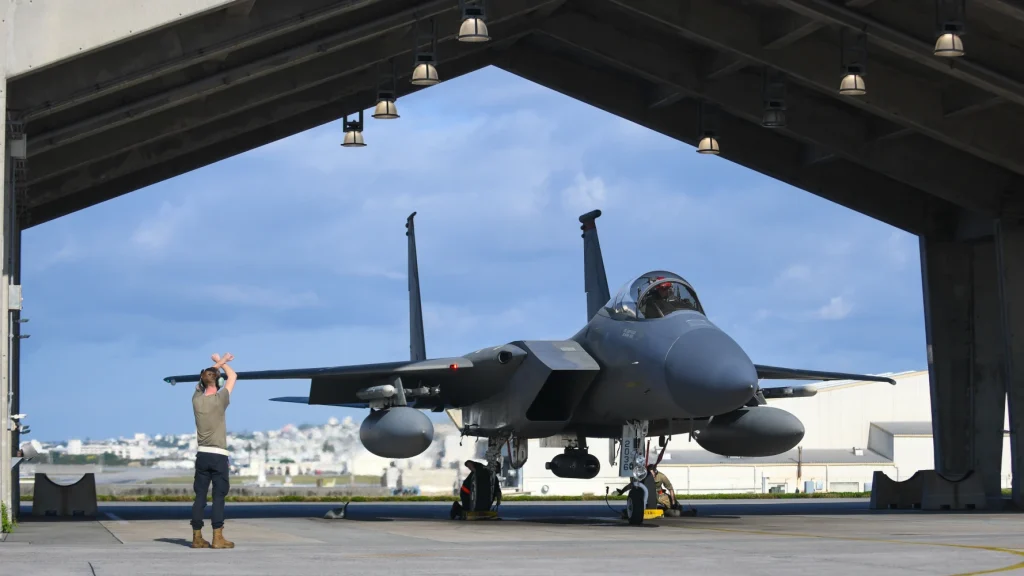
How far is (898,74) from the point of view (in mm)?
18203

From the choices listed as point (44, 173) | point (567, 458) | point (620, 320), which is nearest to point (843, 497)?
point (567, 458)

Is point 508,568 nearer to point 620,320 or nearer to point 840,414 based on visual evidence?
point 620,320

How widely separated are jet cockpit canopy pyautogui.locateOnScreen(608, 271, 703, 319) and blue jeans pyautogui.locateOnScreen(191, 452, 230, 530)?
5.87 metres

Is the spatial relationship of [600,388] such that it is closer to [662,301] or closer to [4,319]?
[662,301]

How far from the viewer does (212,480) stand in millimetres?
9656

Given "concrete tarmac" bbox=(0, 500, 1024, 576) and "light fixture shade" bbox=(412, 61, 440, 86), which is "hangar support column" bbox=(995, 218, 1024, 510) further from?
"light fixture shade" bbox=(412, 61, 440, 86)

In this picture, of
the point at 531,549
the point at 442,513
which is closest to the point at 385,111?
the point at 442,513

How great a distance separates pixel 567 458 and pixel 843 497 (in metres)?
17.1

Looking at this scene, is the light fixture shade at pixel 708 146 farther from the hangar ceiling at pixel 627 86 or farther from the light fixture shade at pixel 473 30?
the light fixture shade at pixel 473 30

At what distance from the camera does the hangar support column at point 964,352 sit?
71.4 feet

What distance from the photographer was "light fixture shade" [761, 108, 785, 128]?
1811 centimetres

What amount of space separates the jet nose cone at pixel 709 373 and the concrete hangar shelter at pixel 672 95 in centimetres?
409

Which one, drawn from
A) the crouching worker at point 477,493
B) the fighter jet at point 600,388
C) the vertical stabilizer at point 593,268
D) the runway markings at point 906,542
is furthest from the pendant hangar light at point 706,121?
the runway markings at point 906,542

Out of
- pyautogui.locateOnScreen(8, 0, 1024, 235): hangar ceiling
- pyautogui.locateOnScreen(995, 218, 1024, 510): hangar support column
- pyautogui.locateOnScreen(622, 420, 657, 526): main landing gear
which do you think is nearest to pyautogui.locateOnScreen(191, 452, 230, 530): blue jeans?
pyautogui.locateOnScreen(8, 0, 1024, 235): hangar ceiling
